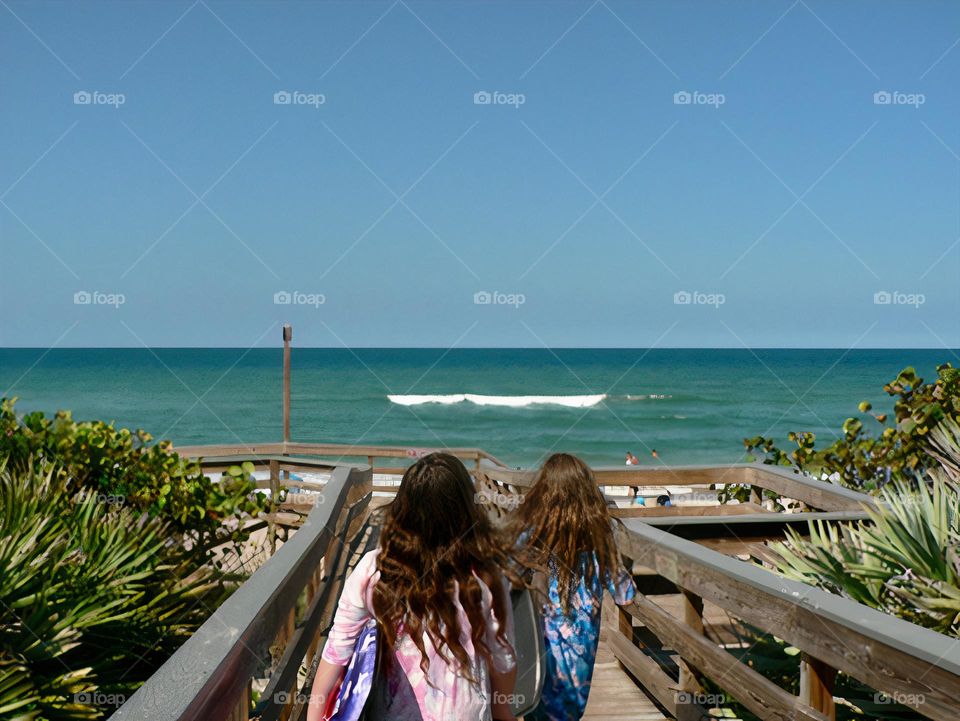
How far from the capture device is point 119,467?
576 cm

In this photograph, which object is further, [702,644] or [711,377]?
[711,377]

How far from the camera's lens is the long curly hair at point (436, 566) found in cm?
193

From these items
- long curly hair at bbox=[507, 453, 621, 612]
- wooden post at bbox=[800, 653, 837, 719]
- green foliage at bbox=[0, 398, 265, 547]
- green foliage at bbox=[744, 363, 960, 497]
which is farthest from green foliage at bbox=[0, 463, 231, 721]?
green foliage at bbox=[744, 363, 960, 497]

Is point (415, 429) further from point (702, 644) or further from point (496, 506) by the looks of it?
point (702, 644)

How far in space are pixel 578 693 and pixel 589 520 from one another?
1.67 feet

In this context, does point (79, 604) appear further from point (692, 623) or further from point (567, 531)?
point (692, 623)

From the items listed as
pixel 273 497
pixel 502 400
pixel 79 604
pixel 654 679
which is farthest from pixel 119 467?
pixel 502 400

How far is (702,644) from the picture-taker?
309cm

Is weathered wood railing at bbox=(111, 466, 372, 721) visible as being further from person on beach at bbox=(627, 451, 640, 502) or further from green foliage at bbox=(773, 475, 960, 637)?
person on beach at bbox=(627, 451, 640, 502)

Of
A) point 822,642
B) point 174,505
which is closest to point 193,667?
point 822,642

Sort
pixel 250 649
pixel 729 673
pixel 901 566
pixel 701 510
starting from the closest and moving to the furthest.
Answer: pixel 250 649 → pixel 729 673 → pixel 901 566 → pixel 701 510

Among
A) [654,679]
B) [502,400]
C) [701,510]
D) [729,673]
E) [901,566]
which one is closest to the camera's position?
[729,673]

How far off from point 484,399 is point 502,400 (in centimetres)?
120

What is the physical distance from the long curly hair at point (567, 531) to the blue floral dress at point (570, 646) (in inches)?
0.9
